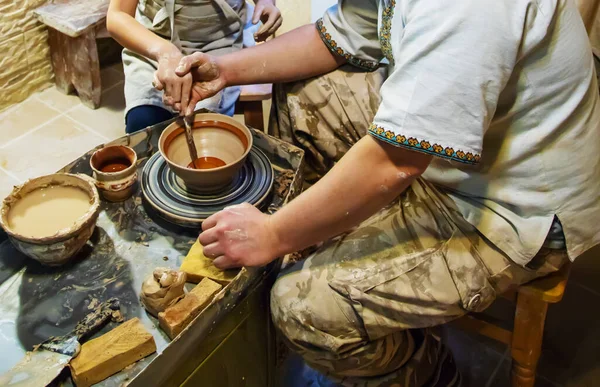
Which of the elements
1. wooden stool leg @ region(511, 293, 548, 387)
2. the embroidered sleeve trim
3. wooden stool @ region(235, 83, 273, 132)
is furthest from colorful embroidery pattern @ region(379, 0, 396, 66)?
wooden stool leg @ region(511, 293, 548, 387)

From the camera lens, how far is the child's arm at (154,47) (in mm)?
1546

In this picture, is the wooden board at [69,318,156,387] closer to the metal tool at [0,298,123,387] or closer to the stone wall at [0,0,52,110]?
the metal tool at [0,298,123,387]

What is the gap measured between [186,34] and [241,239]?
923mm

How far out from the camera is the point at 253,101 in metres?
1.87

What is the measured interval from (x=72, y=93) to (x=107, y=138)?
0.41m

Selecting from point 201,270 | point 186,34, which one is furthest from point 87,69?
point 201,270

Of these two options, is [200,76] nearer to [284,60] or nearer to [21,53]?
[284,60]

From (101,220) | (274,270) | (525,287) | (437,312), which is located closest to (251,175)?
(274,270)

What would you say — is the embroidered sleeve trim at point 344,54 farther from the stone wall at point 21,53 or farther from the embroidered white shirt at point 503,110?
the stone wall at point 21,53

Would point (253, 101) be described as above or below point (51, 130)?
above

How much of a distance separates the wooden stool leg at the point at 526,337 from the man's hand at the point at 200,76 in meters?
0.92

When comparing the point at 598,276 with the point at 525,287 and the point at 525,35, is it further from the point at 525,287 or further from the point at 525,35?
the point at 525,35

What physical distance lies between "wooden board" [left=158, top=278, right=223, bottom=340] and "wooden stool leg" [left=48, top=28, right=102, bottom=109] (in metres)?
1.61

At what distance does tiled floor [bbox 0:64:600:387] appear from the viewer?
5.79 feet
